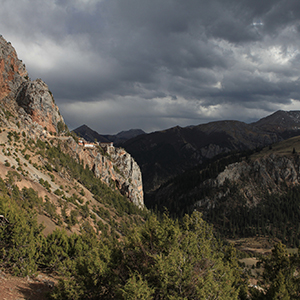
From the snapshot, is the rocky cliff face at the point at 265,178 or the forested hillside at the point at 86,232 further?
the rocky cliff face at the point at 265,178

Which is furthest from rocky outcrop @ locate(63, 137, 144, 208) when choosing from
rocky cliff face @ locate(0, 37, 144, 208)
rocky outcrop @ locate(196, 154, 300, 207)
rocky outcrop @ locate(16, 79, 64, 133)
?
rocky outcrop @ locate(196, 154, 300, 207)

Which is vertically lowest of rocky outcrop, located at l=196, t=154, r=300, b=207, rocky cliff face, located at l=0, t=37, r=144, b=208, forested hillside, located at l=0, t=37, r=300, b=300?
rocky outcrop, located at l=196, t=154, r=300, b=207

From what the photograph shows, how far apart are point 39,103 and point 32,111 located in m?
4.72

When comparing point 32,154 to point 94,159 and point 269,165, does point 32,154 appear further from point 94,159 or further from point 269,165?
point 269,165

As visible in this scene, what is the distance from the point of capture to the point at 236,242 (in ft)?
447

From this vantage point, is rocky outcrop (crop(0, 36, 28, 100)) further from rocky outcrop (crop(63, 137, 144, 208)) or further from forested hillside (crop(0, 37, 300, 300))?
rocky outcrop (crop(63, 137, 144, 208))

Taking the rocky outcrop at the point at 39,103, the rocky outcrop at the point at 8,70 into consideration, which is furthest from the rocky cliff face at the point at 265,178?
the rocky outcrop at the point at 8,70

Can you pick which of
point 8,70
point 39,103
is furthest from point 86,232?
point 8,70

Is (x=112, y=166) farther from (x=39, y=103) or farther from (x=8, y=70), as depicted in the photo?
(x=8, y=70)

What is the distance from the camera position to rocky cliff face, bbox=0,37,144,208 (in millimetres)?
79625

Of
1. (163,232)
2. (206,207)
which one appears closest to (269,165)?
(206,207)

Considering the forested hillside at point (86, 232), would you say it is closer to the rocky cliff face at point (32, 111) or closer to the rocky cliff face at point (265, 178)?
the rocky cliff face at point (32, 111)

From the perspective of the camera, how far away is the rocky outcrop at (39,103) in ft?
288

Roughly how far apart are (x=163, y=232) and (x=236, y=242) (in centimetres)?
14027
